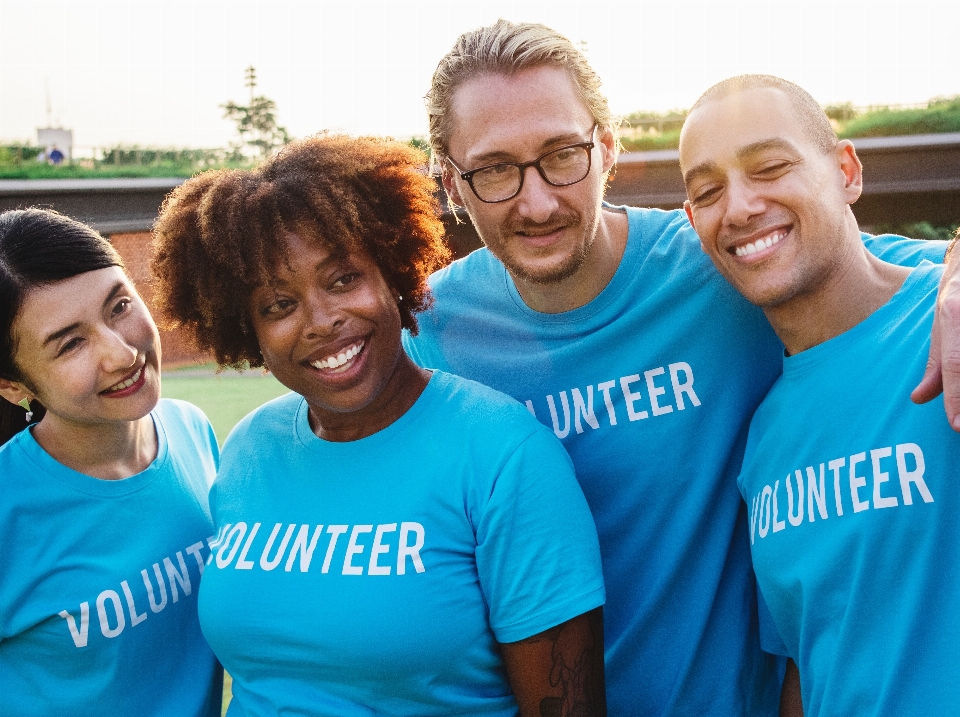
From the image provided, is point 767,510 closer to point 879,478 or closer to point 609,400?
point 879,478

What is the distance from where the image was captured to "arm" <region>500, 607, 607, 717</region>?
1.59m

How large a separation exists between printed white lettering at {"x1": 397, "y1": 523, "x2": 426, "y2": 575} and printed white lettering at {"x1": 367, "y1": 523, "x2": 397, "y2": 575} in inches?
0.9

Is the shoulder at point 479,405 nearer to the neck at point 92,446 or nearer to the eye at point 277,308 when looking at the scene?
the eye at point 277,308

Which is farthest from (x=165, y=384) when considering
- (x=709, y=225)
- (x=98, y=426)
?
(x=709, y=225)

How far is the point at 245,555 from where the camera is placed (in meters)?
1.79

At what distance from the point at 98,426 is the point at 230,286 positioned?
0.65 m

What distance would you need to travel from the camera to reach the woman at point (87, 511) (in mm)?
2006

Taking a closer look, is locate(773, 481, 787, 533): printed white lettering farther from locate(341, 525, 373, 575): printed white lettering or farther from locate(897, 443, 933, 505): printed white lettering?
locate(341, 525, 373, 575): printed white lettering

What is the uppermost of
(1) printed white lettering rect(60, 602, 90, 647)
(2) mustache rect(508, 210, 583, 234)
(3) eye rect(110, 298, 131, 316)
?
(2) mustache rect(508, 210, 583, 234)

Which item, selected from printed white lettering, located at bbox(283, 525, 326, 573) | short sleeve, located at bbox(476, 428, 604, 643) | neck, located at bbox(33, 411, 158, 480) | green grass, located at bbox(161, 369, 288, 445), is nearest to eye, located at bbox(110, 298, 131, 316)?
A: neck, located at bbox(33, 411, 158, 480)

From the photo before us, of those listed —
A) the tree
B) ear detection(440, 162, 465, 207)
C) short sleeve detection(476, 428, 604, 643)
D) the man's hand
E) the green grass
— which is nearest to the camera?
the man's hand

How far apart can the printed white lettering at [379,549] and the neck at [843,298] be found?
1.03 m

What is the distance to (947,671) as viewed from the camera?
4.91 feet

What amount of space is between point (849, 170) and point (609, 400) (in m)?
0.82
